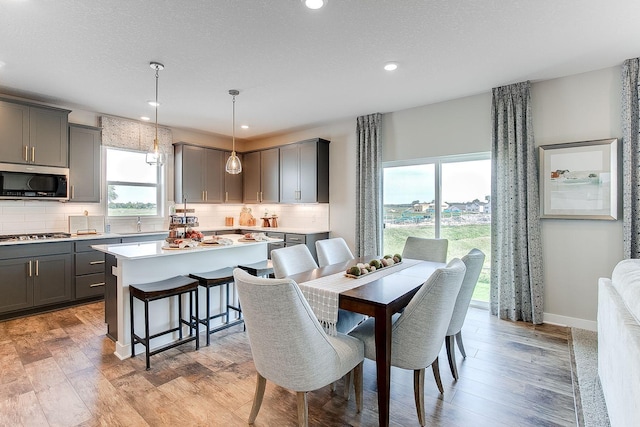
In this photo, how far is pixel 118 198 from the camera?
512 centimetres

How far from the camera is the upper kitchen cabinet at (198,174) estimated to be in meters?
Result: 5.59

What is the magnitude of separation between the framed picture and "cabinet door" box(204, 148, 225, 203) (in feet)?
16.5

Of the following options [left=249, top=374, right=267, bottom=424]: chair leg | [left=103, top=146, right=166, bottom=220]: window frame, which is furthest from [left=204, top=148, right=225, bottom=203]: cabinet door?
[left=249, top=374, right=267, bottom=424]: chair leg

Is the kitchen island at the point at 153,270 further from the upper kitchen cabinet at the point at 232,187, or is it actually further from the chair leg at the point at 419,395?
the upper kitchen cabinet at the point at 232,187

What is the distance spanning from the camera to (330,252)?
3.35 meters

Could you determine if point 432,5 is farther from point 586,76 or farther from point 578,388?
point 578,388

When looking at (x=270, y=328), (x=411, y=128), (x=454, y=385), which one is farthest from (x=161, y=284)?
(x=411, y=128)

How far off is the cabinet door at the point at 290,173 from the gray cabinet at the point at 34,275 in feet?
10.4

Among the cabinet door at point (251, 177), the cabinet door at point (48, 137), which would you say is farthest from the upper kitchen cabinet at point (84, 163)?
the cabinet door at point (251, 177)

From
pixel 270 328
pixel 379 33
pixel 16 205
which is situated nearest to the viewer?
pixel 270 328

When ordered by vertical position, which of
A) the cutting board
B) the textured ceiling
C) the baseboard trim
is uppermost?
the textured ceiling

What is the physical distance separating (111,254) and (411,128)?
13.0ft

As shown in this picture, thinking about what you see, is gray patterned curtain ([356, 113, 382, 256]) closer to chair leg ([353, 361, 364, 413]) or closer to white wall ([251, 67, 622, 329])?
white wall ([251, 67, 622, 329])

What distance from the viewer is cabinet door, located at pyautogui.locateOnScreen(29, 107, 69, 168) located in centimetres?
399
